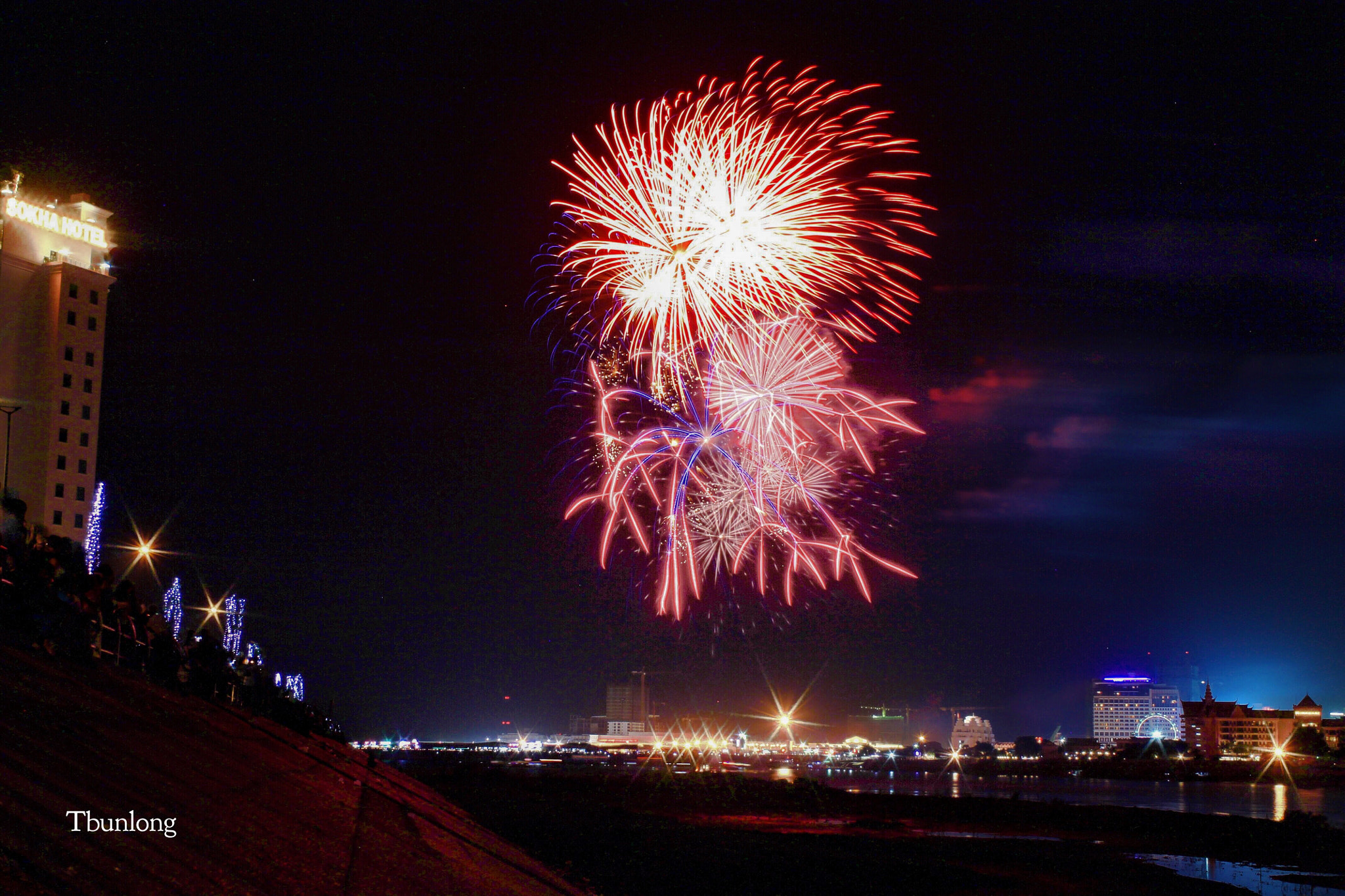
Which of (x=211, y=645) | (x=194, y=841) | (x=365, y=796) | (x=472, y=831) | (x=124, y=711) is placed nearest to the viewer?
(x=194, y=841)

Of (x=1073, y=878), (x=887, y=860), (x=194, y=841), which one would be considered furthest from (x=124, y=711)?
(x=1073, y=878)

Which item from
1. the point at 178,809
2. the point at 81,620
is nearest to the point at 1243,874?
the point at 81,620

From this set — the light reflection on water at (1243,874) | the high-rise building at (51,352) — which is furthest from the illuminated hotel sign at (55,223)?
the light reflection on water at (1243,874)

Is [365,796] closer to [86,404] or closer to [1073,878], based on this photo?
[1073,878]

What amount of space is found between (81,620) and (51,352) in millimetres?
46502

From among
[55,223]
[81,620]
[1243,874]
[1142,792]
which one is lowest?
[1142,792]

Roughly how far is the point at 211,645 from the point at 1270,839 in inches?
1521

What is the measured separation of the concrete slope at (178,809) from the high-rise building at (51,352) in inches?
1591

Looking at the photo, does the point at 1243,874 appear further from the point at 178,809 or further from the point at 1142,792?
the point at 1142,792

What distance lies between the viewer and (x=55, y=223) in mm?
54156

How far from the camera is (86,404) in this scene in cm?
5300

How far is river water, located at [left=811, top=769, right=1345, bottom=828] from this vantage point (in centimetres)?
7225

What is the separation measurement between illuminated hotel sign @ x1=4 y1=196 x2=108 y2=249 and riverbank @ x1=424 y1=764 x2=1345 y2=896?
31601 mm

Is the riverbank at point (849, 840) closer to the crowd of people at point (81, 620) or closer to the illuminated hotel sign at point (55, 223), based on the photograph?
the crowd of people at point (81, 620)
